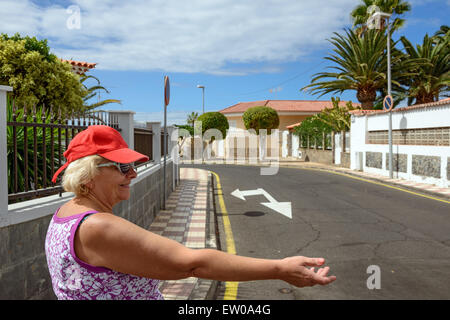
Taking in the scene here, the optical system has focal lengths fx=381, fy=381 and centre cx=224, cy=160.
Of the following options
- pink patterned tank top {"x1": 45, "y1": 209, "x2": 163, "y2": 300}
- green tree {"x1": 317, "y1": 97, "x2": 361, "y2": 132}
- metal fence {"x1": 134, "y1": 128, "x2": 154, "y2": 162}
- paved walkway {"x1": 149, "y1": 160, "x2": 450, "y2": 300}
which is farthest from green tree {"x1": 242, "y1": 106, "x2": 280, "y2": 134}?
pink patterned tank top {"x1": 45, "y1": 209, "x2": 163, "y2": 300}

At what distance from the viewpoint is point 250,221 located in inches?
344

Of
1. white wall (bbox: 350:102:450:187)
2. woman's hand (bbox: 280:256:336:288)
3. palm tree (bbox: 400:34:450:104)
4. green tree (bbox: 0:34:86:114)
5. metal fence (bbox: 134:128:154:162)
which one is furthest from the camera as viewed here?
palm tree (bbox: 400:34:450:104)

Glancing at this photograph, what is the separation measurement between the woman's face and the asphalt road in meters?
3.25

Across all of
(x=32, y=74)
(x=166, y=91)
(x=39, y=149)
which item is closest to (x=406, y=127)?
(x=166, y=91)

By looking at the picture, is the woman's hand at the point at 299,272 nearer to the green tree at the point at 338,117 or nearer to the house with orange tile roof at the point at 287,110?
the green tree at the point at 338,117

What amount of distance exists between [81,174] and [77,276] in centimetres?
41

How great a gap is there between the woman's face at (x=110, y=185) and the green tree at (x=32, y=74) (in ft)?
29.5

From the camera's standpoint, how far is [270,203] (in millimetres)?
11023

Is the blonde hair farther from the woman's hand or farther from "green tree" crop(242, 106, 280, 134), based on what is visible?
"green tree" crop(242, 106, 280, 134)

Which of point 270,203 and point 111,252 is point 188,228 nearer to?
point 270,203

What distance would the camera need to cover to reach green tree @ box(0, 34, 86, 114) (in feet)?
32.9

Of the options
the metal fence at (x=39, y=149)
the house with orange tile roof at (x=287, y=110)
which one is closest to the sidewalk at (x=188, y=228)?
the metal fence at (x=39, y=149)
